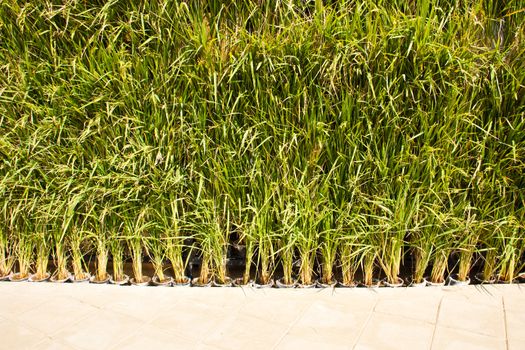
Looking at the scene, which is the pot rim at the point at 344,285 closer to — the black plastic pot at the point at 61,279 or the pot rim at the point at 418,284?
the pot rim at the point at 418,284

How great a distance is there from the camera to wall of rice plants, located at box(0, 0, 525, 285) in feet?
7.29

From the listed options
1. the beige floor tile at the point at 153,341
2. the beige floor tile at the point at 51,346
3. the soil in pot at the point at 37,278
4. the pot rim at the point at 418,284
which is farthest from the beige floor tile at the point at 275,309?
the soil in pot at the point at 37,278

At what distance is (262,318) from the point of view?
6.75 ft

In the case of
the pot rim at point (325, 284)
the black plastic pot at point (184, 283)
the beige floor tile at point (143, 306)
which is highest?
the beige floor tile at point (143, 306)

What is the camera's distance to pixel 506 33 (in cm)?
229

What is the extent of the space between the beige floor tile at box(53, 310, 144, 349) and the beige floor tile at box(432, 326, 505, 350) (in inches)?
54.1

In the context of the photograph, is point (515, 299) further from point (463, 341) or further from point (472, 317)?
point (463, 341)

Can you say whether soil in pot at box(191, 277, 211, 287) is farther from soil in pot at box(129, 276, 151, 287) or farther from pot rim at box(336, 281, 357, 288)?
pot rim at box(336, 281, 357, 288)

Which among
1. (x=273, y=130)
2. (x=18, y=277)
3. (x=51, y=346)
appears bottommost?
(x=18, y=277)

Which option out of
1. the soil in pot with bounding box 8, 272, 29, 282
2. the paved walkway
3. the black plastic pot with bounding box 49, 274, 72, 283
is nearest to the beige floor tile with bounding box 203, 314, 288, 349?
the paved walkway

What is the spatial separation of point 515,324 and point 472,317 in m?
0.18

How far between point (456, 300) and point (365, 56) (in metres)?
1.37

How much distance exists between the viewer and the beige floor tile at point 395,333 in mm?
1798

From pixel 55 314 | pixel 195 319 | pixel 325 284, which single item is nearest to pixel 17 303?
pixel 55 314
